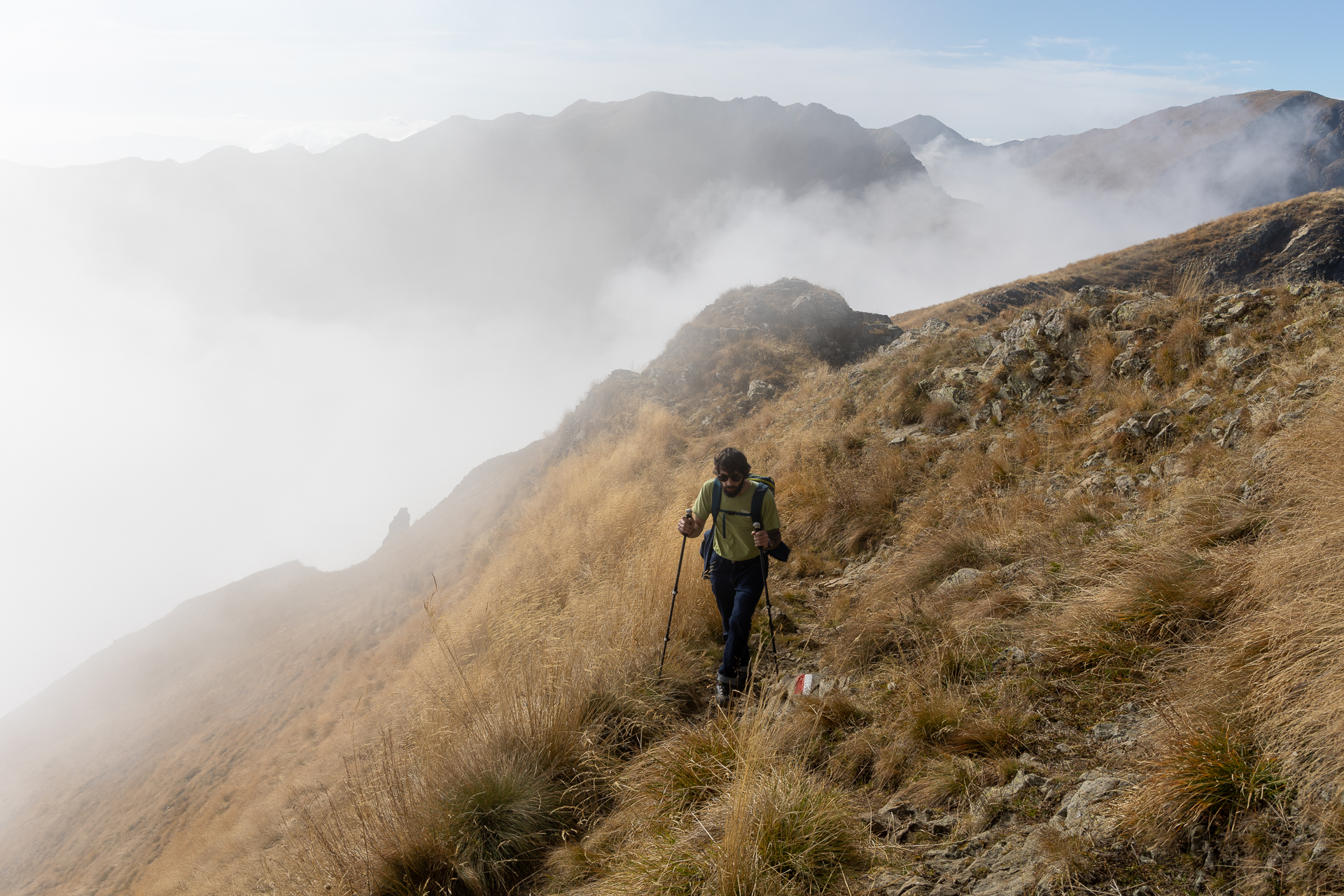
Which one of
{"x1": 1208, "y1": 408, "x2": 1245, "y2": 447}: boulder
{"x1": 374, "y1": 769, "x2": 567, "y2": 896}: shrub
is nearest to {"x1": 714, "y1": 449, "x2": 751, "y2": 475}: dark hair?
{"x1": 374, "y1": 769, "x2": 567, "y2": 896}: shrub

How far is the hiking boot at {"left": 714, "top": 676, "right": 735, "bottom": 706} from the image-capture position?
14.9 ft

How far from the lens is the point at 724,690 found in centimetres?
464

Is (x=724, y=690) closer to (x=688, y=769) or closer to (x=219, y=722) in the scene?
(x=688, y=769)

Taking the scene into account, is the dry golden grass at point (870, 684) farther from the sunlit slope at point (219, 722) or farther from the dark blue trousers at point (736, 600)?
the sunlit slope at point (219, 722)

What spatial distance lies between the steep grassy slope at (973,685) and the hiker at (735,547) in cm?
39

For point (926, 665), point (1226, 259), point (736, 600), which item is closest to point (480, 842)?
point (736, 600)

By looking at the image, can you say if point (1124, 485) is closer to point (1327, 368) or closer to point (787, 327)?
point (1327, 368)

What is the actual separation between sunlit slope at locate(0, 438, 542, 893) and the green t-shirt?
176 inches

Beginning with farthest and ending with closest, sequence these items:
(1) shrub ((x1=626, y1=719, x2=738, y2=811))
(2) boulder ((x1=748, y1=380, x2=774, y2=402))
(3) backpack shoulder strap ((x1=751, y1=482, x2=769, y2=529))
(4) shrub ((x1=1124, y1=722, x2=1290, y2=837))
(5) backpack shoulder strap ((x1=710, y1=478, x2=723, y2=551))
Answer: (2) boulder ((x1=748, y1=380, x2=774, y2=402)) < (5) backpack shoulder strap ((x1=710, y1=478, x2=723, y2=551)) < (3) backpack shoulder strap ((x1=751, y1=482, x2=769, y2=529)) < (1) shrub ((x1=626, y1=719, x2=738, y2=811)) < (4) shrub ((x1=1124, y1=722, x2=1290, y2=837))

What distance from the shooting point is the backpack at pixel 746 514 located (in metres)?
4.59

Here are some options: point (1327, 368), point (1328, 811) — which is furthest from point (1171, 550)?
point (1327, 368)

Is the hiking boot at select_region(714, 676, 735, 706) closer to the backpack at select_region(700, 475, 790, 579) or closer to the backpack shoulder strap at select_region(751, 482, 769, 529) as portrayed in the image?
the backpack at select_region(700, 475, 790, 579)

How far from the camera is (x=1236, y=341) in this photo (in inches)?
264

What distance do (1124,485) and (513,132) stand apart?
8472 inches
